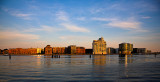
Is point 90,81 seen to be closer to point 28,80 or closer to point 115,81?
point 115,81

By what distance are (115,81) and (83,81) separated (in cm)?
405

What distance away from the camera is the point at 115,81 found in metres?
22.6

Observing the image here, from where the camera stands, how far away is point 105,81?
893 inches

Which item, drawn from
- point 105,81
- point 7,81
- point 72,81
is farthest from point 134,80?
point 7,81

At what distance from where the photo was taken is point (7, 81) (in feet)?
74.7

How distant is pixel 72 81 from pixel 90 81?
2.30m

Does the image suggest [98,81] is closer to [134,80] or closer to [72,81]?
[72,81]

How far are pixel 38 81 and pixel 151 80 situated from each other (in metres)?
14.7

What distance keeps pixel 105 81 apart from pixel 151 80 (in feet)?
20.2

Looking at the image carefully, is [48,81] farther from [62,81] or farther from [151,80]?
[151,80]

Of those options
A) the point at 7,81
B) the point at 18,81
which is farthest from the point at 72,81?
the point at 7,81

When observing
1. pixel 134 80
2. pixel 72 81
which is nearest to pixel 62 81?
pixel 72 81

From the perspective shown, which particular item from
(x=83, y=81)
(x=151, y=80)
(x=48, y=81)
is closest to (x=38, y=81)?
(x=48, y=81)

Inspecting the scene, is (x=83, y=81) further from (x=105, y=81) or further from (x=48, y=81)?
(x=48, y=81)
